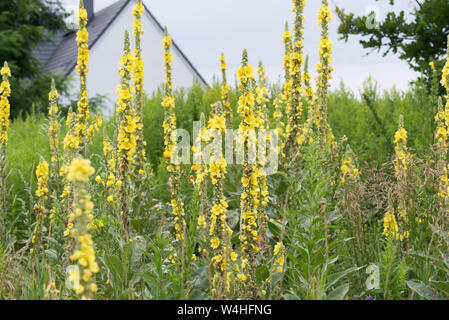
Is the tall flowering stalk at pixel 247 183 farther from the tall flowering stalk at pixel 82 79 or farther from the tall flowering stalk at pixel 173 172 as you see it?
the tall flowering stalk at pixel 82 79

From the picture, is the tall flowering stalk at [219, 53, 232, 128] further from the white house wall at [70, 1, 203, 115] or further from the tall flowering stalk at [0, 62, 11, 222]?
the white house wall at [70, 1, 203, 115]

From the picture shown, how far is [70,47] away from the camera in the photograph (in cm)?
2652

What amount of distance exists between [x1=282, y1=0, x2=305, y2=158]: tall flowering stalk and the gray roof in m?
17.3

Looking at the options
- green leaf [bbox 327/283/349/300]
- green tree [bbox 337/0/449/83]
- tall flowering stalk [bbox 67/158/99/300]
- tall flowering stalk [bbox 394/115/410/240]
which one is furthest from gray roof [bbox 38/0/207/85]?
tall flowering stalk [bbox 67/158/99/300]

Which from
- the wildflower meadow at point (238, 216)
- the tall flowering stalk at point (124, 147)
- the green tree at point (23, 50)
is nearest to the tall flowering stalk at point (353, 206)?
the wildflower meadow at point (238, 216)

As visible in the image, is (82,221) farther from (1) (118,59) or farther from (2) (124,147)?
(1) (118,59)

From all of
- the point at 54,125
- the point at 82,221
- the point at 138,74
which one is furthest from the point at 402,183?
the point at 54,125

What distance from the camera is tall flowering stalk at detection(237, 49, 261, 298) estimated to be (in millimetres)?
2891

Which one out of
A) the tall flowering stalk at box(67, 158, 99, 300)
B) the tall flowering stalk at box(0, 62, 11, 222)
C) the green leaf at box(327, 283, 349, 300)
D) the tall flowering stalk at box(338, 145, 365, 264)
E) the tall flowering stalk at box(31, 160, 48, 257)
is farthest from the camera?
the tall flowering stalk at box(0, 62, 11, 222)

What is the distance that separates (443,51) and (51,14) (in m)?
18.3

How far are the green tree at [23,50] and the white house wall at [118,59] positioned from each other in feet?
9.96
